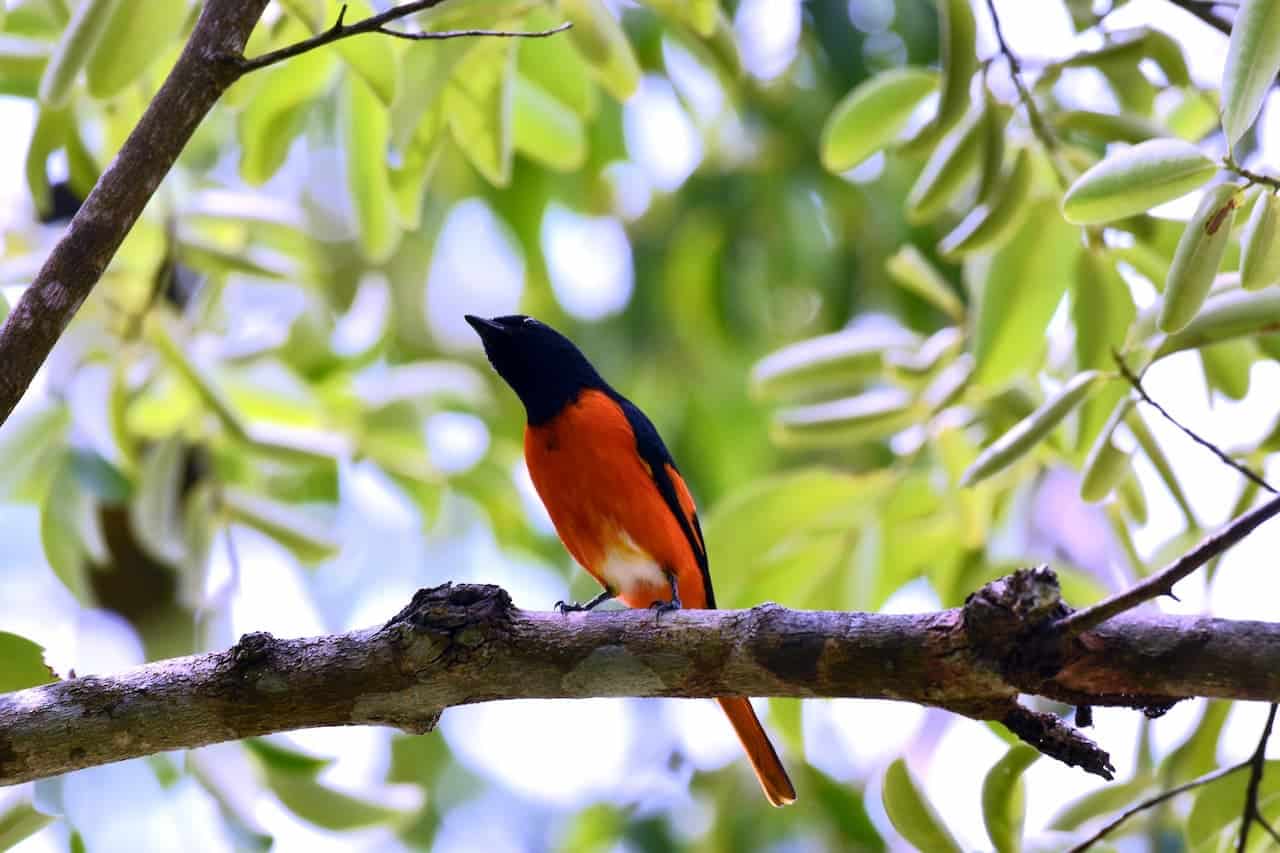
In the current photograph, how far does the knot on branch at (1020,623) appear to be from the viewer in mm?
1854

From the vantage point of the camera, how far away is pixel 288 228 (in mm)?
3812

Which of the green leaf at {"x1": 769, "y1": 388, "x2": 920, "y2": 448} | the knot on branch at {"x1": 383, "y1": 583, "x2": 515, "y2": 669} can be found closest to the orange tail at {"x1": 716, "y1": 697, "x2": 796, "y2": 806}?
the green leaf at {"x1": 769, "y1": 388, "x2": 920, "y2": 448}

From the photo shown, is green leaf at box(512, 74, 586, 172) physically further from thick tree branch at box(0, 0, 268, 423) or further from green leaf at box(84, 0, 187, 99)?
thick tree branch at box(0, 0, 268, 423)

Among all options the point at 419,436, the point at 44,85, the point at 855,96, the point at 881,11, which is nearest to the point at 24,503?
the point at 419,436

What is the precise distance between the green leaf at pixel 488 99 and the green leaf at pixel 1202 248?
1471 mm

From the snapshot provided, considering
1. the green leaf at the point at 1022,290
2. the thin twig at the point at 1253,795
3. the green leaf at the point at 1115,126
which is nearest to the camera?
the thin twig at the point at 1253,795

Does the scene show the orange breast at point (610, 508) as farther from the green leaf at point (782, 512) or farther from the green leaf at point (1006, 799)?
the green leaf at point (1006, 799)

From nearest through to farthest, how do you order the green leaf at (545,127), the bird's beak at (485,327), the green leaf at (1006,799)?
the green leaf at (1006,799), the green leaf at (545,127), the bird's beak at (485,327)

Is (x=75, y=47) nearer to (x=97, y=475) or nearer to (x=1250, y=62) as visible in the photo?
(x=97, y=475)

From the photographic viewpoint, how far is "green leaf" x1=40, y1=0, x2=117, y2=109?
8.51ft

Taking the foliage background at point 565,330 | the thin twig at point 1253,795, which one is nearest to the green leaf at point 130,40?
the foliage background at point 565,330

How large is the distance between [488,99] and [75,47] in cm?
86

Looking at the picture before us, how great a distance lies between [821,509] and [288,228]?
5.56 feet

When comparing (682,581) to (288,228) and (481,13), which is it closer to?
(288,228)
